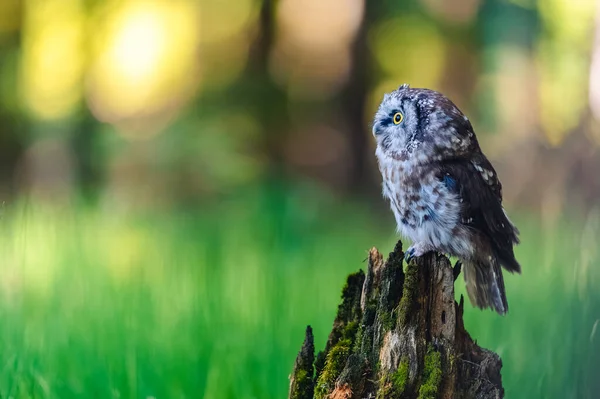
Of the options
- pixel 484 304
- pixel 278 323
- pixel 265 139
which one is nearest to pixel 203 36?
pixel 265 139

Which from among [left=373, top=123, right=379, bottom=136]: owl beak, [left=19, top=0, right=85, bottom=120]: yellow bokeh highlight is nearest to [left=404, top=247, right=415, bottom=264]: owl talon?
[left=373, top=123, right=379, bottom=136]: owl beak

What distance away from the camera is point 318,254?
1.26m

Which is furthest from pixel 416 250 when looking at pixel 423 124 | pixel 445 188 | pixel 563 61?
pixel 563 61

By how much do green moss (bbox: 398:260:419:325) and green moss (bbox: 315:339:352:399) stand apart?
120 mm

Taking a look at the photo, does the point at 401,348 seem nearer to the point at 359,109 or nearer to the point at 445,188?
the point at 445,188

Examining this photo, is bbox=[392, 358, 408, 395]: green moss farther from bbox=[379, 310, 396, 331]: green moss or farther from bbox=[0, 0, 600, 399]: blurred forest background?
bbox=[0, 0, 600, 399]: blurred forest background

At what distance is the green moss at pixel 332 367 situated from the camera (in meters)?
0.98

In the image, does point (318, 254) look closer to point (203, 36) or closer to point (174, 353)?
point (174, 353)

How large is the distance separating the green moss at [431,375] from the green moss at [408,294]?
0.07 metres

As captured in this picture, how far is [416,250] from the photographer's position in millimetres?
1109

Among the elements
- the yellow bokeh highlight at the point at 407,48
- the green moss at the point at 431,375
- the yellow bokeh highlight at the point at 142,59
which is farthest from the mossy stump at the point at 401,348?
the yellow bokeh highlight at the point at 142,59

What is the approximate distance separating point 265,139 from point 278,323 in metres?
0.39

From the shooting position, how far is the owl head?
1126 mm

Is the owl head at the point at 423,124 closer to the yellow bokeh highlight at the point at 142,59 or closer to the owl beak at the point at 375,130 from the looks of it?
the owl beak at the point at 375,130
